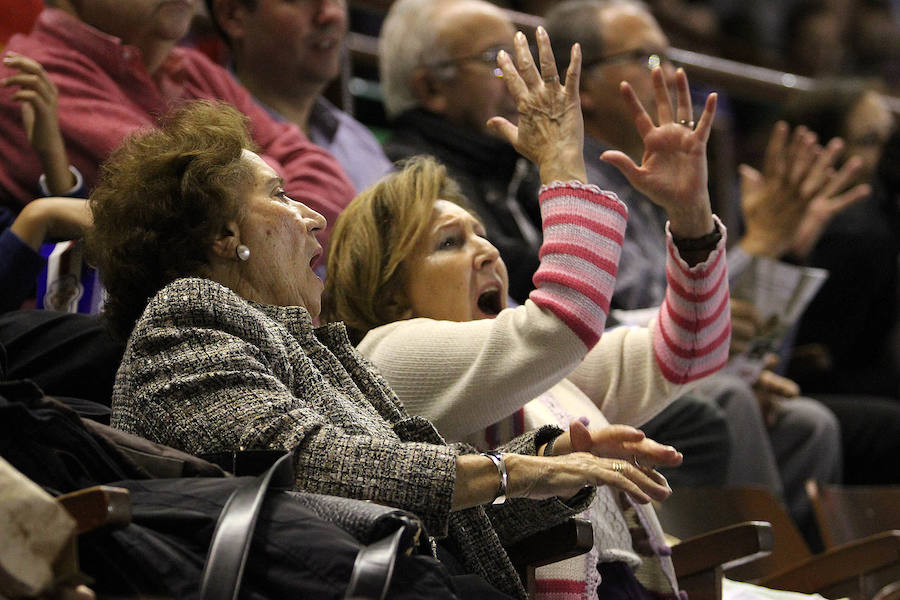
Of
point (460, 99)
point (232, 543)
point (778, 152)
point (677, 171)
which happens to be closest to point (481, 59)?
point (460, 99)

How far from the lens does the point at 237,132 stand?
163 cm

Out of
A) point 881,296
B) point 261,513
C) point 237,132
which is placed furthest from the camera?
point 881,296

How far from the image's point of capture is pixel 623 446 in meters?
1.48

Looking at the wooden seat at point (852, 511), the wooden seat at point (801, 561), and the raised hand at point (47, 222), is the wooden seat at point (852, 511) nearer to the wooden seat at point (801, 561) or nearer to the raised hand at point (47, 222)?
the wooden seat at point (801, 561)

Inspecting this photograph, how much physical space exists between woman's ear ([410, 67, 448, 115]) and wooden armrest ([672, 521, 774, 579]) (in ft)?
4.42

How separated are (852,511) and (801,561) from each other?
43 cm

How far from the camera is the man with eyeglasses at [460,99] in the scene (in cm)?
280

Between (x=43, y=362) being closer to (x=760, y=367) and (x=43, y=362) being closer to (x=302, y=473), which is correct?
(x=302, y=473)

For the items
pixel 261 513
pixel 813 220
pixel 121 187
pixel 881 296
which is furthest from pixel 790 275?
pixel 261 513

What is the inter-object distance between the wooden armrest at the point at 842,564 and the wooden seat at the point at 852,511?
41cm

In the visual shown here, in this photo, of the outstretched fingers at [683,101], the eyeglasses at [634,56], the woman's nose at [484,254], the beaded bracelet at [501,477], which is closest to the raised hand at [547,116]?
the woman's nose at [484,254]

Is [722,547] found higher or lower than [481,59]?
lower

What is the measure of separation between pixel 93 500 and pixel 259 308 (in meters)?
0.49

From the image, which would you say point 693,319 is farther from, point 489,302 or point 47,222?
point 47,222
